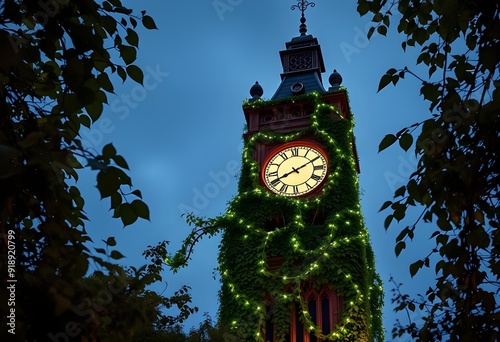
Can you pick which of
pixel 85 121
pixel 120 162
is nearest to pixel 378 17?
pixel 85 121

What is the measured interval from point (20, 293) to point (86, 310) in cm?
42

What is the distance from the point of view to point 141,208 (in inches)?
138

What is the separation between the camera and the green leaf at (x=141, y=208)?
3.47 meters

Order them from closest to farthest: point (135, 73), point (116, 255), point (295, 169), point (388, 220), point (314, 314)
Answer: point (116, 255) → point (135, 73) → point (388, 220) → point (314, 314) → point (295, 169)

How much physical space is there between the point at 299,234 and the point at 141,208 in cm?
1842

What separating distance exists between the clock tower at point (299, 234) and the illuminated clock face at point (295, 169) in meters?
0.04

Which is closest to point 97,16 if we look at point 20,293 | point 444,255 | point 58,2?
point 58,2

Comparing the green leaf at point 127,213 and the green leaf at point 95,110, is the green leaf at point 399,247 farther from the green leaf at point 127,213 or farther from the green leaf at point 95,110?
the green leaf at point 95,110

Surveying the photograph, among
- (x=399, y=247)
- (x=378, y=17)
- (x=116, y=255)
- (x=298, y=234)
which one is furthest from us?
(x=298, y=234)

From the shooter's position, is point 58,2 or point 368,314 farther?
point 368,314

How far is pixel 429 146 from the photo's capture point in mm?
4742

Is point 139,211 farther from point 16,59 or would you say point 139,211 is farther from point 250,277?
point 250,277

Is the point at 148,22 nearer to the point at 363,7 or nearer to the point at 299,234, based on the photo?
the point at 363,7

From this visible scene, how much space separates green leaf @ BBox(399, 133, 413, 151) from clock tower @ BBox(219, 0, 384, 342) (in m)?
13.3
